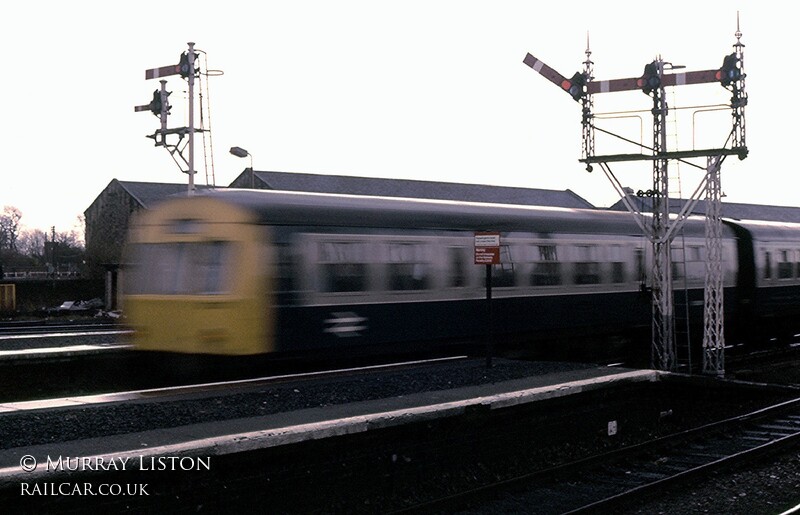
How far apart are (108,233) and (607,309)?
172ft

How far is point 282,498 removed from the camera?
8461mm

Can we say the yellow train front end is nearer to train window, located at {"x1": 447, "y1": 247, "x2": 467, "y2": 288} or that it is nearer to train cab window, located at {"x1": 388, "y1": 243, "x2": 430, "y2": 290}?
train cab window, located at {"x1": 388, "y1": 243, "x2": 430, "y2": 290}

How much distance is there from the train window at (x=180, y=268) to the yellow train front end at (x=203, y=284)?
1cm

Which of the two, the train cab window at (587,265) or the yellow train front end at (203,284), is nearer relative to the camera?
the yellow train front end at (203,284)

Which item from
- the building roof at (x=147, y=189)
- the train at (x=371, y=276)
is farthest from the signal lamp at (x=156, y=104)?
the building roof at (x=147, y=189)

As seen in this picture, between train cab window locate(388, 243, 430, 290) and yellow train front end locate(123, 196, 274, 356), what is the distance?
8.46 ft

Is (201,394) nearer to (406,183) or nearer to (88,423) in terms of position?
(88,423)

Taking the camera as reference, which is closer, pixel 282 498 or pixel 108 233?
pixel 282 498

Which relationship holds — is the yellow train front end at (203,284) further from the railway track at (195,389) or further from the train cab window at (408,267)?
the train cab window at (408,267)

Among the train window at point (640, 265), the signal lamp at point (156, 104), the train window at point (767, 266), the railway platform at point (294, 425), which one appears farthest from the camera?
the train window at point (767, 266)

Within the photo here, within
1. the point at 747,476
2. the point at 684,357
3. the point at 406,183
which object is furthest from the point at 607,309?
the point at 406,183

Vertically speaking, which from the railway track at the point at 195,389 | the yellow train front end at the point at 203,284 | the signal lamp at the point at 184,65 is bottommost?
the railway track at the point at 195,389

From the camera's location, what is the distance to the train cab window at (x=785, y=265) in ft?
83.1

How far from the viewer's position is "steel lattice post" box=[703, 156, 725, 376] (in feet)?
62.2
